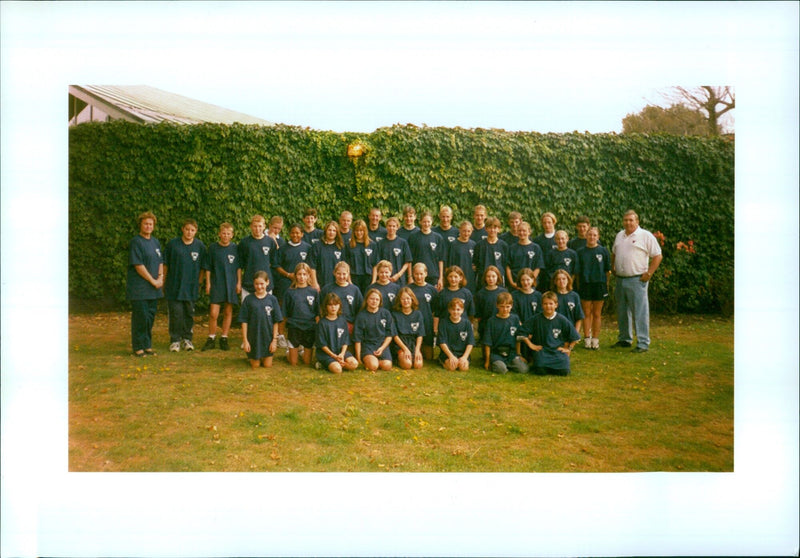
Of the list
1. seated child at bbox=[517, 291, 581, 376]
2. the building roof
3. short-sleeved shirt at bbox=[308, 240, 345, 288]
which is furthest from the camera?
short-sleeved shirt at bbox=[308, 240, 345, 288]

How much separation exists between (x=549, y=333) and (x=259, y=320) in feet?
7.35

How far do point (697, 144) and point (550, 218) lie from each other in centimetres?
118

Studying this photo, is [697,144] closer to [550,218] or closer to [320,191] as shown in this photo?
[550,218]

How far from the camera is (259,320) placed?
4.55 meters

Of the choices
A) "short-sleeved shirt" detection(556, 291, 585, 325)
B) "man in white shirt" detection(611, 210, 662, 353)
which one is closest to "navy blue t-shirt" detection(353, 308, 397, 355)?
"short-sleeved shirt" detection(556, 291, 585, 325)

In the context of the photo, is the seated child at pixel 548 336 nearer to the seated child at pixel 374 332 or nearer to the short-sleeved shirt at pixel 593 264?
the short-sleeved shirt at pixel 593 264

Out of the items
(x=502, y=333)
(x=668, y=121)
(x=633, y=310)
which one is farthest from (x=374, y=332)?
(x=668, y=121)

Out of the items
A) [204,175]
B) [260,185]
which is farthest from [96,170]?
[260,185]

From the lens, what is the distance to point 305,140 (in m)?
4.77

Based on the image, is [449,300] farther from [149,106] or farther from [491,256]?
[149,106]

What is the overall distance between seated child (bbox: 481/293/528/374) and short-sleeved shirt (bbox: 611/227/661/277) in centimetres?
91

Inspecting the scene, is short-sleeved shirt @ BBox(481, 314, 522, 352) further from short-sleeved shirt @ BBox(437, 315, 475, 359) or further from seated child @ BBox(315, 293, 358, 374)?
seated child @ BBox(315, 293, 358, 374)

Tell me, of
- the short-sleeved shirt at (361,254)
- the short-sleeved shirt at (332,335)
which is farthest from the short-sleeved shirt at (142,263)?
the short-sleeved shirt at (361,254)

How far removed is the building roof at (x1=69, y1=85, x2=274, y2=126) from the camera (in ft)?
13.5
